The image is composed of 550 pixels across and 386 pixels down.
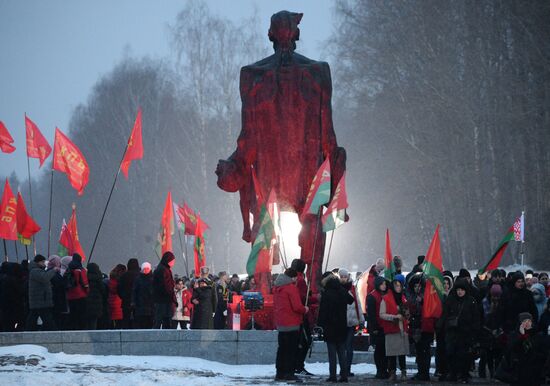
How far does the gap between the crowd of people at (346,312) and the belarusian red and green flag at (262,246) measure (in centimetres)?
59

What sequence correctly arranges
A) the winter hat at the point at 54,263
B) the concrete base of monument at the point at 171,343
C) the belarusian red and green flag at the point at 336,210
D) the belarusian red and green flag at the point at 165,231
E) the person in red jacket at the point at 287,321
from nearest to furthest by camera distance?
the person in red jacket at the point at 287,321
the concrete base of monument at the point at 171,343
the belarusian red and green flag at the point at 336,210
the winter hat at the point at 54,263
the belarusian red and green flag at the point at 165,231

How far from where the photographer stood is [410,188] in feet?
170

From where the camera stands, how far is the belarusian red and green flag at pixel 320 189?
18703 mm

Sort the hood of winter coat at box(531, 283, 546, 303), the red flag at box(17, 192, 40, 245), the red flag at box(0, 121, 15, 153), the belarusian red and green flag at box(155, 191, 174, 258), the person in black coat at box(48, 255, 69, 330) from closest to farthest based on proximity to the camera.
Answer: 1. the hood of winter coat at box(531, 283, 546, 303)
2. the person in black coat at box(48, 255, 69, 330)
3. the red flag at box(17, 192, 40, 245)
4. the red flag at box(0, 121, 15, 153)
5. the belarusian red and green flag at box(155, 191, 174, 258)

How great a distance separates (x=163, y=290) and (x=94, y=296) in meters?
1.31

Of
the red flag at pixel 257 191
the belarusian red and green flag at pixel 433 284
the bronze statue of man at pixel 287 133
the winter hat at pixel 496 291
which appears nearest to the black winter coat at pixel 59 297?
the bronze statue of man at pixel 287 133

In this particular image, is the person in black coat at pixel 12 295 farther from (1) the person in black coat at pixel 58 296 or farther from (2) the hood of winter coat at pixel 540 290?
(2) the hood of winter coat at pixel 540 290

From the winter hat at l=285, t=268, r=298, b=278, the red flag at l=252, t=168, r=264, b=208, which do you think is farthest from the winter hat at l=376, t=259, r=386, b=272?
the winter hat at l=285, t=268, r=298, b=278

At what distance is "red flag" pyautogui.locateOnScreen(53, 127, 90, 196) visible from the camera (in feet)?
83.9

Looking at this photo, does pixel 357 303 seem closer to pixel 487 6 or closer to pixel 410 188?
pixel 487 6

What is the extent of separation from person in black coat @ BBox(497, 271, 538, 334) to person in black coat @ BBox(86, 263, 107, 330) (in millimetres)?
6280

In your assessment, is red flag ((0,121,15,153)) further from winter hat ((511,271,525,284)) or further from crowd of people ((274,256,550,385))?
winter hat ((511,271,525,284))

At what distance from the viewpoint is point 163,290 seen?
67.4ft

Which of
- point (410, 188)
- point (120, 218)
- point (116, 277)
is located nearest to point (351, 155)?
point (410, 188)
